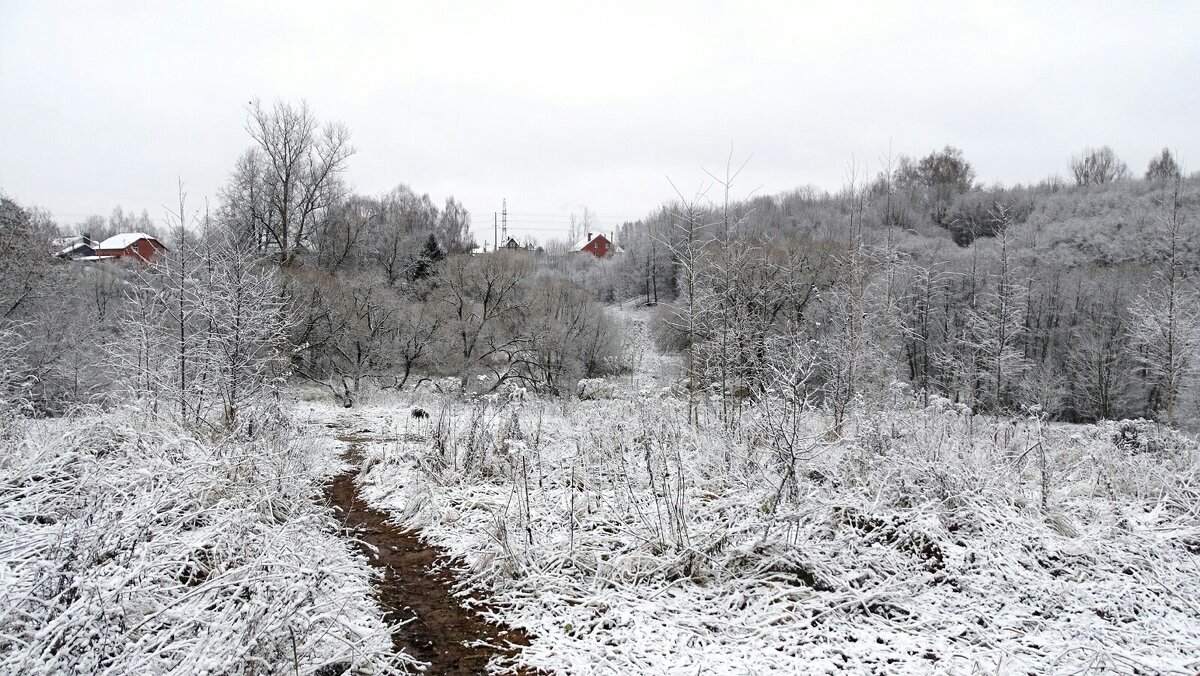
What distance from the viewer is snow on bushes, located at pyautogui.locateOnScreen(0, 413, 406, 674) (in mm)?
3037

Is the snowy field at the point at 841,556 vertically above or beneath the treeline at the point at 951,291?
beneath

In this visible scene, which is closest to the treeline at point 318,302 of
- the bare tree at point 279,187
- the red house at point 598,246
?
the bare tree at point 279,187

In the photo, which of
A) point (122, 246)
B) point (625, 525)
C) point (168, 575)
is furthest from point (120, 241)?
point (625, 525)

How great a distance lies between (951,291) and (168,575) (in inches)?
1576

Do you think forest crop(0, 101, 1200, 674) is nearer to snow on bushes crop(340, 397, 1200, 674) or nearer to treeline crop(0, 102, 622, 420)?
snow on bushes crop(340, 397, 1200, 674)

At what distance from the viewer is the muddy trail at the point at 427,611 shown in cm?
408

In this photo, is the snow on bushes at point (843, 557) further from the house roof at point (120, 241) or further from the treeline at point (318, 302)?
the house roof at point (120, 241)

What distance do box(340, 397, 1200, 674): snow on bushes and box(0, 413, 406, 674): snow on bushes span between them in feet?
4.45

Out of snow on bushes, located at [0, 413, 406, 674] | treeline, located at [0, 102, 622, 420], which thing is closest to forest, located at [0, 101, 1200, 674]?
snow on bushes, located at [0, 413, 406, 674]

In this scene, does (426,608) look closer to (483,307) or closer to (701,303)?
(701,303)

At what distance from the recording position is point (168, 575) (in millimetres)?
3963

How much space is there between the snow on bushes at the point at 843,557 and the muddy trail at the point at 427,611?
23cm

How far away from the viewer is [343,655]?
3510mm

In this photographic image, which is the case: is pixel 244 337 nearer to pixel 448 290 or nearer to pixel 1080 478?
pixel 1080 478
